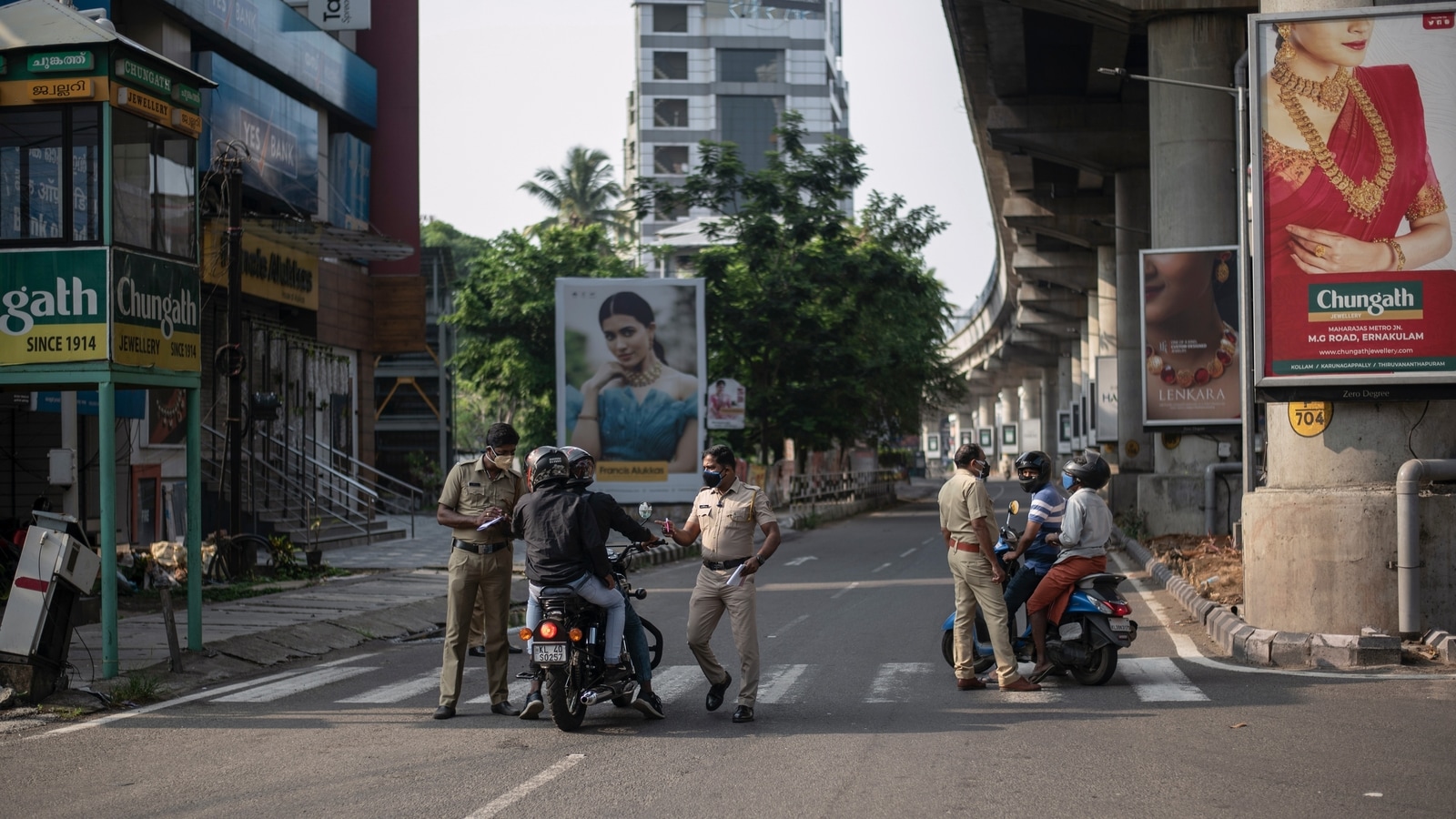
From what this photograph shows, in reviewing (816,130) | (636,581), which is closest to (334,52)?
(636,581)

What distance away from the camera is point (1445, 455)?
1288cm

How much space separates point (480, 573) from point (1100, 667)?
14.9 ft

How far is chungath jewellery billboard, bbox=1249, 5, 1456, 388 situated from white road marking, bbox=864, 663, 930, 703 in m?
4.06

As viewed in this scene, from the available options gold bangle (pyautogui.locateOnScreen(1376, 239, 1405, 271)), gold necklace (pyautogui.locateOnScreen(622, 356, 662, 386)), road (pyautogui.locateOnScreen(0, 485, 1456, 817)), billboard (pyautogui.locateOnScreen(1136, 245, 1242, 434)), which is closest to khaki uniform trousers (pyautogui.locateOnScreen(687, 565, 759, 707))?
road (pyautogui.locateOnScreen(0, 485, 1456, 817))

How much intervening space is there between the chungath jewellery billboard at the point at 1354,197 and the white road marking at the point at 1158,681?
2.76 metres

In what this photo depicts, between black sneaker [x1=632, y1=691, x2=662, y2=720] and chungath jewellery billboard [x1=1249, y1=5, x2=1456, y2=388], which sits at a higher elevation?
chungath jewellery billboard [x1=1249, y1=5, x2=1456, y2=388]

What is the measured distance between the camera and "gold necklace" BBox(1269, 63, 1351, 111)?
43.1 feet

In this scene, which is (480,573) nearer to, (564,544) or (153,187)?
(564,544)

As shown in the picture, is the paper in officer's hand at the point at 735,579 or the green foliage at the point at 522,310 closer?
the paper in officer's hand at the point at 735,579

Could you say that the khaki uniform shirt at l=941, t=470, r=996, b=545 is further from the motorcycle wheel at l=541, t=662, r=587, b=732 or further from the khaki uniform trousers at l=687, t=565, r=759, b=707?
the motorcycle wheel at l=541, t=662, r=587, b=732

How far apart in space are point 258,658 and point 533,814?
288 inches

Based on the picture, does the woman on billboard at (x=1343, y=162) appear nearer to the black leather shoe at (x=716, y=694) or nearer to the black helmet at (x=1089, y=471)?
the black helmet at (x=1089, y=471)

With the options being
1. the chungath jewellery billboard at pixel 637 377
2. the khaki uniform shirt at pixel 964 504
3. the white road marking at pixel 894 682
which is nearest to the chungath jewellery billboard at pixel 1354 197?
the khaki uniform shirt at pixel 964 504

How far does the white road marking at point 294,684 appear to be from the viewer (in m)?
11.2
